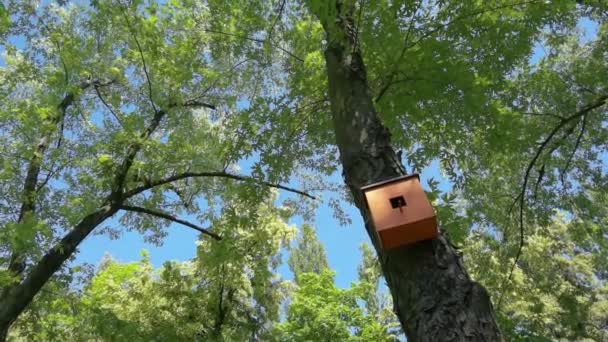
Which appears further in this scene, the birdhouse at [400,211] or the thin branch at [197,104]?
the thin branch at [197,104]

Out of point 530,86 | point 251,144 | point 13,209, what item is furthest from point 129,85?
point 530,86

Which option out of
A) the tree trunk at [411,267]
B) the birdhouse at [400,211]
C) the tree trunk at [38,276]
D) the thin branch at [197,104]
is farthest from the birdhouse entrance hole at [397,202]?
the thin branch at [197,104]

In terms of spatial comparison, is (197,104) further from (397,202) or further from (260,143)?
(397,202)

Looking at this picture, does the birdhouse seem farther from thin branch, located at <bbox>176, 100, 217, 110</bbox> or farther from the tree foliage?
thin branch, located at <bbox>176, 100, 217, 110</bbox>

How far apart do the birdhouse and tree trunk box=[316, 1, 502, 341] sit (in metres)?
0.05

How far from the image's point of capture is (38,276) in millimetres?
5262

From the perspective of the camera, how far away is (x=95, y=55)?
25.9ft

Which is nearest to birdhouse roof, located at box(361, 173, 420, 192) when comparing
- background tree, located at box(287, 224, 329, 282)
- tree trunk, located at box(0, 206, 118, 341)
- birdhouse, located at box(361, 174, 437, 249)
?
birdhouse, located at box(361, 174, 437, 249)

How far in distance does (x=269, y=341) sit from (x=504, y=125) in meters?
6.80

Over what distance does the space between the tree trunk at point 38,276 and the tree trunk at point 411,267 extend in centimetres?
417

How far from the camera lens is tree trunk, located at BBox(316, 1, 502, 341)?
1.71 m

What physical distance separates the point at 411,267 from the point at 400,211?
0.23m

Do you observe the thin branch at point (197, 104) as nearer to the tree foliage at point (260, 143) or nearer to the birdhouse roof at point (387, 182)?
the tree foliage at point (260, 143)

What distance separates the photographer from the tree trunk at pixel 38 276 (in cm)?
515
